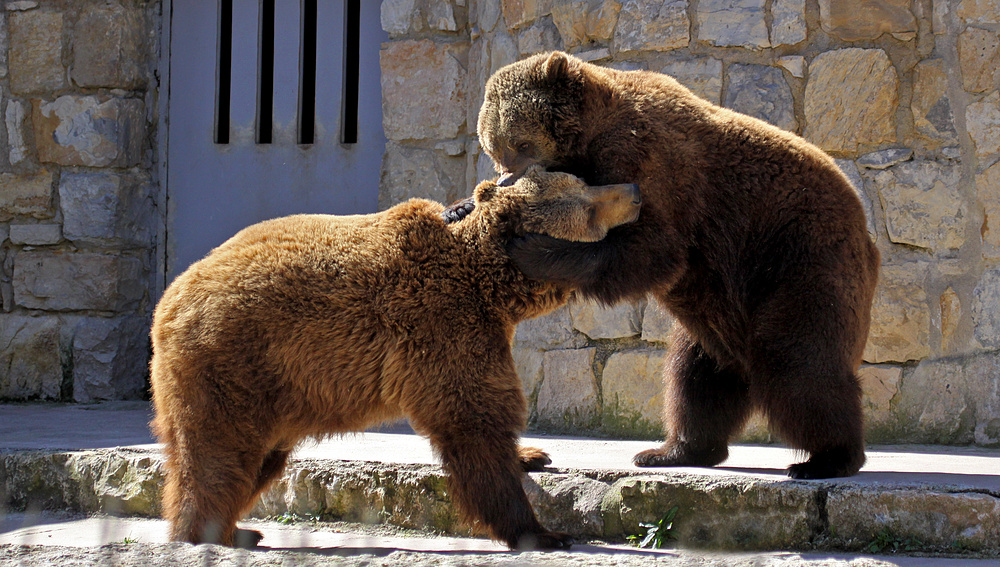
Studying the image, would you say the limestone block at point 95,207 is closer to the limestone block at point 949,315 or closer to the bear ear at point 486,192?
the bear ear at point 486,192

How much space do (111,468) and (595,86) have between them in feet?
8.88

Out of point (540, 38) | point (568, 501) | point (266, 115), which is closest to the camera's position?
point (568, 501)

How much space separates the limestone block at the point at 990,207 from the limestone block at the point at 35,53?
5.97 m

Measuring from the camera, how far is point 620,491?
140 inches

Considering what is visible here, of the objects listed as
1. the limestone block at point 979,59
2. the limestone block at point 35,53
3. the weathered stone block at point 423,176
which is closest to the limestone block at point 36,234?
the limestone block at point 35,53

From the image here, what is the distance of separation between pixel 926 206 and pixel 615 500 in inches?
96.9

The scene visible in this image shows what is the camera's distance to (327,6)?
6.64m

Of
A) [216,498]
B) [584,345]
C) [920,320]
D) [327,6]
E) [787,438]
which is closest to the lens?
[216,498]

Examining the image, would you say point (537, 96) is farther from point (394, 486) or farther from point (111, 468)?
point (111, 468)

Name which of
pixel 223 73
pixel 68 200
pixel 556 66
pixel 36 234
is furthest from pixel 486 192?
pixel 36 234

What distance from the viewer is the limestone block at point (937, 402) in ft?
15.7

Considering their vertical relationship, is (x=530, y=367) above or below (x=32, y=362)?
above

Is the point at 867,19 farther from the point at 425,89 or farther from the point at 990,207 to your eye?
the point at 425,89

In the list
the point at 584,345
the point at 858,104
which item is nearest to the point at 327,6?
the point at 584,345
